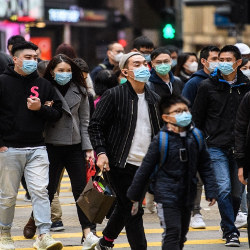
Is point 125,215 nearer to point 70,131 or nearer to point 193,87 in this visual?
point 70,131

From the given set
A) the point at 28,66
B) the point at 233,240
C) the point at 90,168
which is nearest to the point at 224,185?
the point at 233,240

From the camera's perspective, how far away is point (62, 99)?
9148 mm

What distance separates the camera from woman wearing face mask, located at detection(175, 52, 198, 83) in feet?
43.0

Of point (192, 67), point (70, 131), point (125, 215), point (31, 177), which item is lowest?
point (125, 215)

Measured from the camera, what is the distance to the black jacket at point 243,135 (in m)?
8.14

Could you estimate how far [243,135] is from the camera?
325 inches

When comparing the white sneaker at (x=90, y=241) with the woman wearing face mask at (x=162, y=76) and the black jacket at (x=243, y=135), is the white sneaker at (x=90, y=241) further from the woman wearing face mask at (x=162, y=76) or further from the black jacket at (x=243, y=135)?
the woman wearing face mask at (x=162, y=76)

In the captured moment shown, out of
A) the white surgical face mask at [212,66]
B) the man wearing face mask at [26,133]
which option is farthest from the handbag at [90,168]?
the white surgical face mask at [212,66]

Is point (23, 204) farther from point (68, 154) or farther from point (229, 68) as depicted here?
point (229, 68)

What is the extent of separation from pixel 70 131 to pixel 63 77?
0.53 m

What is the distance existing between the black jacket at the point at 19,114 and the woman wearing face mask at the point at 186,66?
4.63 meters

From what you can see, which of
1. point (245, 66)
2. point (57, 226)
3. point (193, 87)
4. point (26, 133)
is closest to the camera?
point (26, 133)

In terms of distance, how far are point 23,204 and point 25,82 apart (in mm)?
3976

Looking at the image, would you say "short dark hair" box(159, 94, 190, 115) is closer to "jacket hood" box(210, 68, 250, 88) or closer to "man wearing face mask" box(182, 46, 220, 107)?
"jacket hood" box(210, 68, 250, 88)
